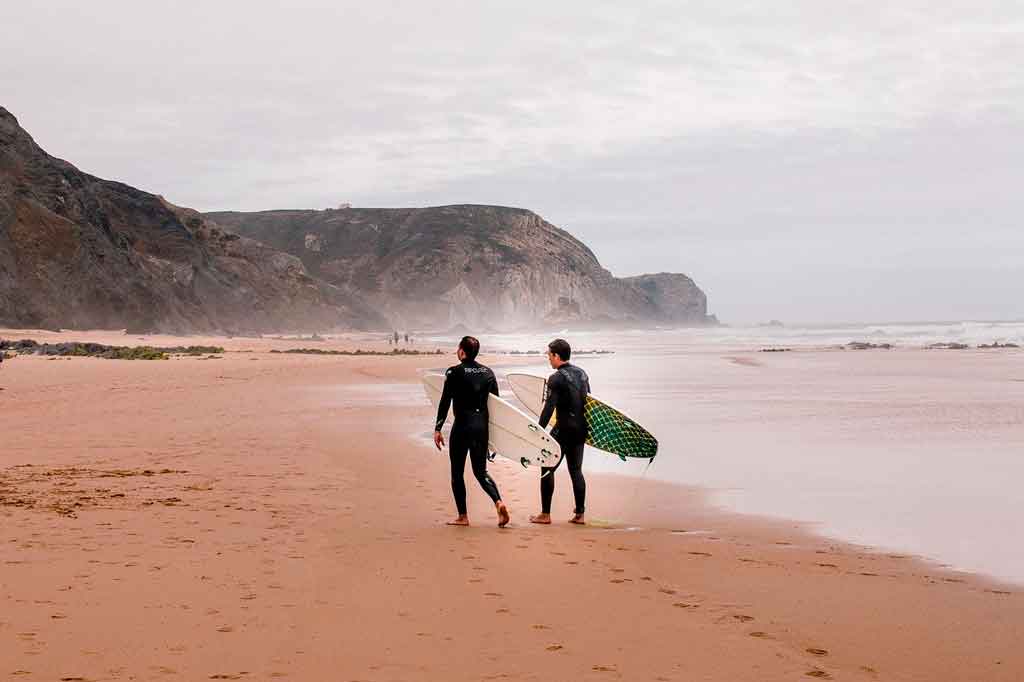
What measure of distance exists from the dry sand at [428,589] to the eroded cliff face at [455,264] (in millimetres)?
152235

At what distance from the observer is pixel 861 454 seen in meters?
13.2

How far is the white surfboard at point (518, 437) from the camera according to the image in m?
9.19

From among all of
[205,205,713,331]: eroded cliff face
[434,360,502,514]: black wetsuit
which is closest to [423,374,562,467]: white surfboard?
[434,360,502,514]: black wetsuit

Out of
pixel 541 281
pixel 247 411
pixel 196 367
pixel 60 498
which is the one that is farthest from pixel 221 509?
pixel 541 281

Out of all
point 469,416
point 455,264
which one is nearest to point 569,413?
point 469,416

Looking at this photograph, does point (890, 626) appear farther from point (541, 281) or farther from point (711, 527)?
point (541, 281)

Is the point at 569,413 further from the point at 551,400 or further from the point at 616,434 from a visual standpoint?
the point at 616,434

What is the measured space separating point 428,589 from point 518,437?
10.1ft

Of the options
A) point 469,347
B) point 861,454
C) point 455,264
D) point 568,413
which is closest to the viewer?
point 469,347

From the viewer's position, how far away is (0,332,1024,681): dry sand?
15.9 ft

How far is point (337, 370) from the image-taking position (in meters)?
33.6

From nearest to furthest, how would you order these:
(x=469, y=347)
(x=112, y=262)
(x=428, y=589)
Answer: (x=428, y=589) → (x=469, y=347) → (x=112, y=262)

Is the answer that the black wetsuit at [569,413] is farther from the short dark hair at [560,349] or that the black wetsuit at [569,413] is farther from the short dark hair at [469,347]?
the short dark hair at [469,347]

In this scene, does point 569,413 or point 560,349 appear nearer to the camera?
point 569,413
